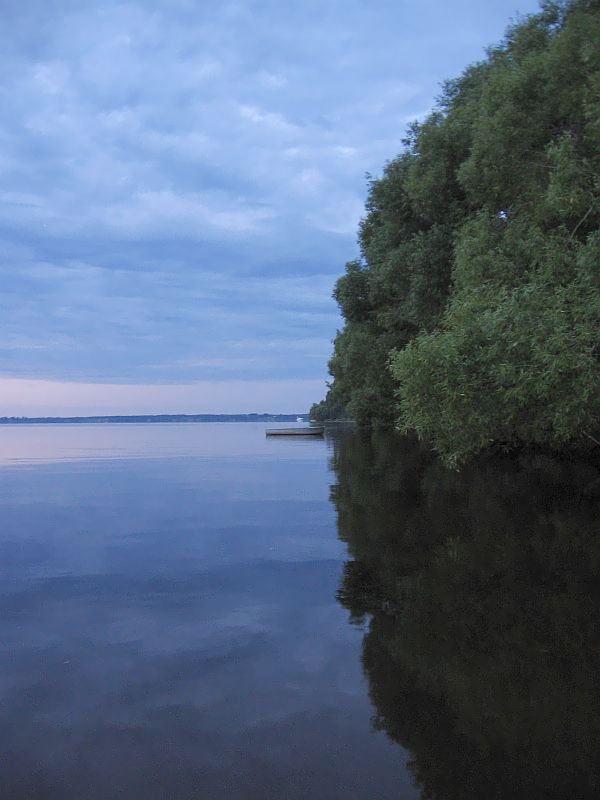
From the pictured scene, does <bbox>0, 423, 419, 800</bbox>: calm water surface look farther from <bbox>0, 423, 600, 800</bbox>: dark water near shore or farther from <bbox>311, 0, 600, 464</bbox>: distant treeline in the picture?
<bbox>311, 0, 600, 464</bbox>: distant treeline

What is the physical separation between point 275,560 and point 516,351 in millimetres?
7173

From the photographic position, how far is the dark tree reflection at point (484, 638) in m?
6.06

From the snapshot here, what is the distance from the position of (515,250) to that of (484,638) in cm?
1379

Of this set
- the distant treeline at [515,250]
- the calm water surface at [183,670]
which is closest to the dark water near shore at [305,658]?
the calm water surface at [183,670]

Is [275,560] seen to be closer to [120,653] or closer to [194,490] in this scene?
[120,653]

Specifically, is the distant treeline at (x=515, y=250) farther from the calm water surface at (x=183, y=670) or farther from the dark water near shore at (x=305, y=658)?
the calm water surface at (x=183, y=670)

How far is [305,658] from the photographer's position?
8750 mm

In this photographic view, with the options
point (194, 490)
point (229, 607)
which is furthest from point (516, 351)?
point (194, 490)

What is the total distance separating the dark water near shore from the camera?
19.5 feet

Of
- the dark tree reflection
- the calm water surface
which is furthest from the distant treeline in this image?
the calm water surface

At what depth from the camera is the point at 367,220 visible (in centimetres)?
4769

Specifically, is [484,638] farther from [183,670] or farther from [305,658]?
[183,670]

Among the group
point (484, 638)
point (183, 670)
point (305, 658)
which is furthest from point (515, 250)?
point (183, 670)

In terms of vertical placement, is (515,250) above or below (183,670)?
above
